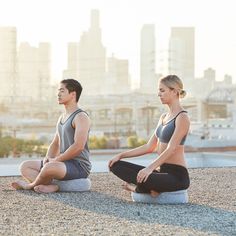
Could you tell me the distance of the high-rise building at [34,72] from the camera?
6094cm

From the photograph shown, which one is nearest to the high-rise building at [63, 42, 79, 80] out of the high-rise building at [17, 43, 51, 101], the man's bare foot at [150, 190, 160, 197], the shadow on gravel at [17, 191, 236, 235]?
the high-rise building at [17, 43, 51, 101]

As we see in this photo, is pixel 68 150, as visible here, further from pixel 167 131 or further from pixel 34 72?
pixel 34 72

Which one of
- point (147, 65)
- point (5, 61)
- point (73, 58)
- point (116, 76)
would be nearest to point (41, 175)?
point (5, 61)

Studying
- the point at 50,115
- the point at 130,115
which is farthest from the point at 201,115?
the point at 50,115

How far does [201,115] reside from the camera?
218 feet

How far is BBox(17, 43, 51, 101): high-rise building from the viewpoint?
60.9 m

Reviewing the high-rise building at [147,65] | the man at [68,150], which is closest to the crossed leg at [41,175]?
the man at [68,150]

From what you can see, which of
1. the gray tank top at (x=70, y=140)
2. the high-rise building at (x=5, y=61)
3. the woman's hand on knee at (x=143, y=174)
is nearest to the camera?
the woman's hand on knee at (x=143, y=174)

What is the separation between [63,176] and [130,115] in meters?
60.3

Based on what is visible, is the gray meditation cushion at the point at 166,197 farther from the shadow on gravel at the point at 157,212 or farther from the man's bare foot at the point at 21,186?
the man's bare foot at the point at 21,186

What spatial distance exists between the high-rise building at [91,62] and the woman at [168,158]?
6183 cm

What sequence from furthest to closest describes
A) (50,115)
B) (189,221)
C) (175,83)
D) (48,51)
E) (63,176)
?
(48,51)
(50,115)
(63,176)
(175,83)
(189,221)

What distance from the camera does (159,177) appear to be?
5.90m

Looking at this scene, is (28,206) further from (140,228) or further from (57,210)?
(140,228)
